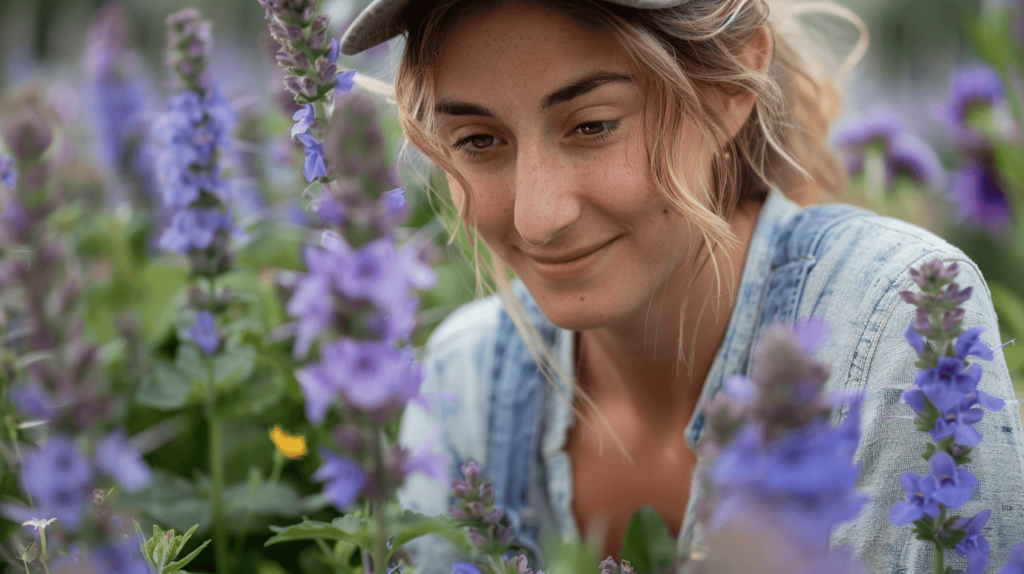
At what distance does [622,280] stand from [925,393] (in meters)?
0.64

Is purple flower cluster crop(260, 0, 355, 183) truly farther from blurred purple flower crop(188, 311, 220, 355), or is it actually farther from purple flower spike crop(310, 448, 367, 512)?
blurred purple flower crop(188, 311, 220, 355)

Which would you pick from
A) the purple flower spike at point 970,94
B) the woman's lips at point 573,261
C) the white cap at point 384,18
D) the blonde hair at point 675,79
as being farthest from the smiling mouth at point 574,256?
the purple flower spike at point 970,94

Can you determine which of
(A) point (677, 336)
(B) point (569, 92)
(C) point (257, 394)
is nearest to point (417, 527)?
(B) point (569, 92)

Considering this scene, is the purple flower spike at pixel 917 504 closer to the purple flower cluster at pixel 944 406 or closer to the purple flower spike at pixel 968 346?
the purple flower cluster at pixel 944 406

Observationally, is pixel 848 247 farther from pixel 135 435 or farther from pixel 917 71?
pixel 917 71

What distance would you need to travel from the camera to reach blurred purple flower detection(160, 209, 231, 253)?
4.66 ft

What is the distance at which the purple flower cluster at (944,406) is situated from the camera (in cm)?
74

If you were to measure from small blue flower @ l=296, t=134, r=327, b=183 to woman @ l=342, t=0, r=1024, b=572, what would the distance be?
0.29 metres

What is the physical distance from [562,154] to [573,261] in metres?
0.19

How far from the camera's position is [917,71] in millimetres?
9391

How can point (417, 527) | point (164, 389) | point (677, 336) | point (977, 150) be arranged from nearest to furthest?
point (417, 527), point (164, 389), point (677, 336), point (977, 150)

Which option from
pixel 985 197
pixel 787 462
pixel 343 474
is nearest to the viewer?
pixel 787 462

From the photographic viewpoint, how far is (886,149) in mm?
2895

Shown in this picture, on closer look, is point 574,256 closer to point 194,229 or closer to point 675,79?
point 675,79
